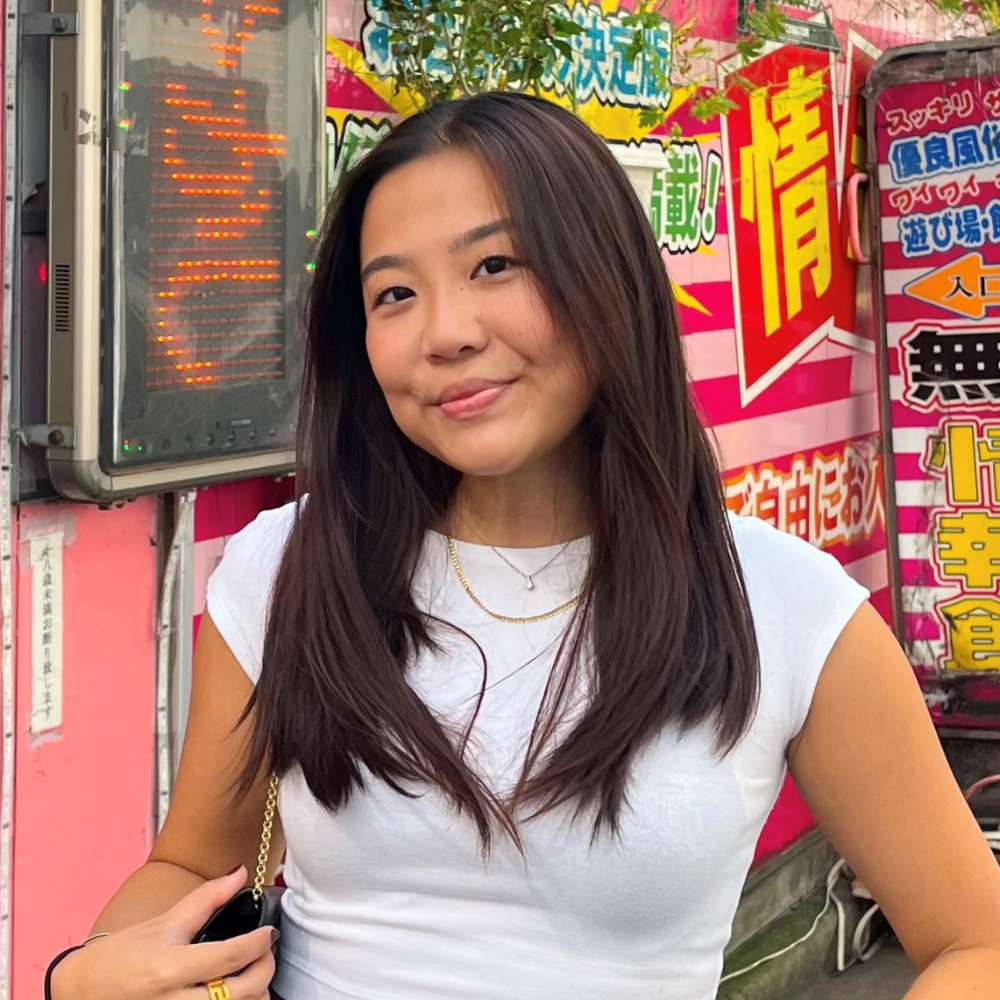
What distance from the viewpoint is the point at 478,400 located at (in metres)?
1.51

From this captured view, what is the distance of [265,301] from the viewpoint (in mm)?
2705

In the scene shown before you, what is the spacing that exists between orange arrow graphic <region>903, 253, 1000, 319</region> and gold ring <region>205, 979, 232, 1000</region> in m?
4.20

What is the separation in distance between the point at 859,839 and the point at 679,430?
46 centimetres

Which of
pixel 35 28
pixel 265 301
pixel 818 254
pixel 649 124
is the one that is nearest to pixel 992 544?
pixel 818 254

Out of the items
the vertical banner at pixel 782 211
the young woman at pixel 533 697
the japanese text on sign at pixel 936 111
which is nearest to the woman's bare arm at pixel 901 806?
the young woman at pixel 533 697

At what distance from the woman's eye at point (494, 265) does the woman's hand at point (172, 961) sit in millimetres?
649

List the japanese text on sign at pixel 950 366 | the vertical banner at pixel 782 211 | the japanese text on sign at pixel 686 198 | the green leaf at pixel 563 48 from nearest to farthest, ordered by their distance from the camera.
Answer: the green leaf at pixel 563 48 < the japanese text on sign at pixel 686 198 < the vertical banner at pixel 782 211 < the japanese text on sign at pixel 950 366

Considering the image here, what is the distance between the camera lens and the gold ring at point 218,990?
4.73 ft

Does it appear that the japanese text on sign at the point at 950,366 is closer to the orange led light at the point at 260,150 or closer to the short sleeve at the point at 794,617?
the orange led light at the point at 260,150

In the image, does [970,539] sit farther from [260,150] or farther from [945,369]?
[260,150]

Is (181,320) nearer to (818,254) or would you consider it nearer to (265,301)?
(265,301)

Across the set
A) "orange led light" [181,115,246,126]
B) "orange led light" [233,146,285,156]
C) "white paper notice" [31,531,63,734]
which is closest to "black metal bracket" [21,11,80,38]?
"orange led light" [181,115,246,126]

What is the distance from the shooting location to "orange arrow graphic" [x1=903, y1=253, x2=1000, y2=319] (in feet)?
16.6

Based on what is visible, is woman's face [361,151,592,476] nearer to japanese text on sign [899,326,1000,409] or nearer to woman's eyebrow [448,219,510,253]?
woman's eyebrow [448,219,510,253]
